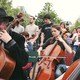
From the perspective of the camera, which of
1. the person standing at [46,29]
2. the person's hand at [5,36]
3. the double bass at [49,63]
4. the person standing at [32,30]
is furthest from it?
the person standing at [32,30]

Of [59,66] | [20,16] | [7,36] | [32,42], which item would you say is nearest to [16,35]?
[7,36]

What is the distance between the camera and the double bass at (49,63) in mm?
7871

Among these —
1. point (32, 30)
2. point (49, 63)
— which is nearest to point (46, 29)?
point (32, 30)

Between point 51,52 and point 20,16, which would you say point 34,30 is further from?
point 20,16

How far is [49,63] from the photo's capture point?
802cm

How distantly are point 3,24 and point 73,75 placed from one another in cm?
110

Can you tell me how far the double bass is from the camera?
7.87 metres

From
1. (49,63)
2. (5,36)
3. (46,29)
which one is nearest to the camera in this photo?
(5,36)

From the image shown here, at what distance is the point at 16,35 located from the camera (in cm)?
456

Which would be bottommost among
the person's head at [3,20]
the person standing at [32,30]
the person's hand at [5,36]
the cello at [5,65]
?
the person standing at [32,30]

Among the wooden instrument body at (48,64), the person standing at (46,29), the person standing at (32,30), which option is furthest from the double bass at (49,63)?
the person standing at (32,30)

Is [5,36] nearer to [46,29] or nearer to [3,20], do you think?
[3,20]

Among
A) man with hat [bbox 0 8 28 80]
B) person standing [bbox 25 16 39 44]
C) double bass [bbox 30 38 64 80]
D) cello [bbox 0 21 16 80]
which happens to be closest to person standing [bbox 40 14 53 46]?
person standing [bbox 25 16 39 44]

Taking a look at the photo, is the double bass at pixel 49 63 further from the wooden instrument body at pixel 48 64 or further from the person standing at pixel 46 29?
the person standing at pixel 46 29
